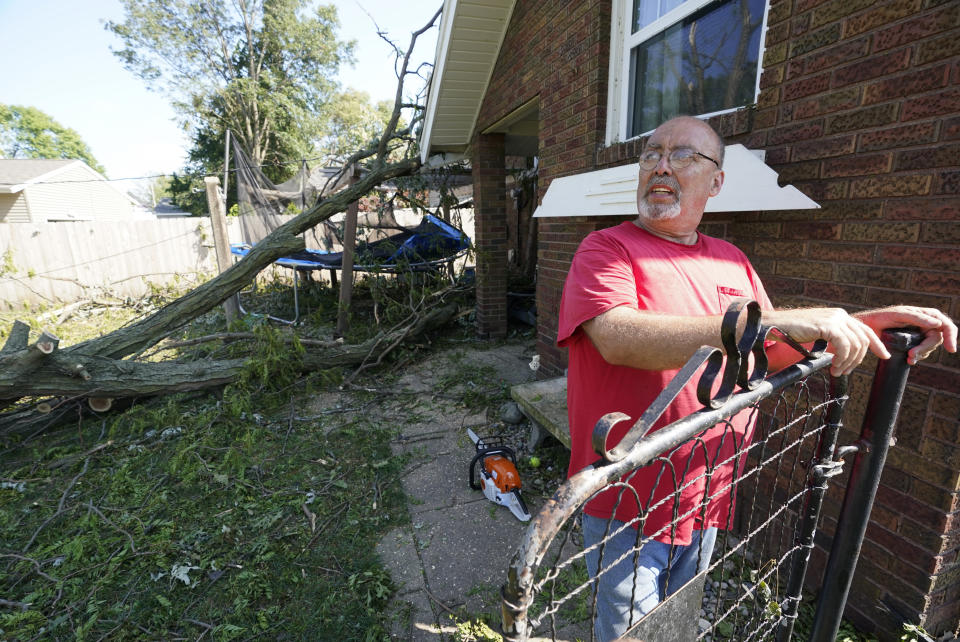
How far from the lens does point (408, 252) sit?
7031 millimetres

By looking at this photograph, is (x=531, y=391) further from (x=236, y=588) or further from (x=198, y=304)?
(x=198, y=304)

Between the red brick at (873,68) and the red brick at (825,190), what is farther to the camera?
the red brick at (825,190)

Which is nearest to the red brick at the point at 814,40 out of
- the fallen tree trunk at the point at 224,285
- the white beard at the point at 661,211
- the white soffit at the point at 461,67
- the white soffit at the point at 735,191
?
the white soffit at the point at 735,191

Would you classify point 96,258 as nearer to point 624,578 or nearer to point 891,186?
point 624,578

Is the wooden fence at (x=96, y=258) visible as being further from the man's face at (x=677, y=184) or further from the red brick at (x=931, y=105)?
the red brick at (x=931, y=105)

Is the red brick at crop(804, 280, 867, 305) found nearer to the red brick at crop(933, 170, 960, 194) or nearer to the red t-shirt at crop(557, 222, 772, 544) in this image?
the red brick at crop(933, 170, 960, 194)

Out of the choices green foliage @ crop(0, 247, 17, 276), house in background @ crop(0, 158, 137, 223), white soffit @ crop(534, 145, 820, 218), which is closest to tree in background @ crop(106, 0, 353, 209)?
house in background @ crop(0, 158, 137, 223)

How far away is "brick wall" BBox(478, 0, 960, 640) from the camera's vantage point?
1429 mm

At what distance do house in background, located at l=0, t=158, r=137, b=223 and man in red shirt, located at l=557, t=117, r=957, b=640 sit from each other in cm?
1777

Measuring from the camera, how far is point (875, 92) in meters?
1.57

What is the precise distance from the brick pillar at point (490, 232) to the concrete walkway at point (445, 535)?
2.02 m

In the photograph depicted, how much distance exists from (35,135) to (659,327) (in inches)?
2559

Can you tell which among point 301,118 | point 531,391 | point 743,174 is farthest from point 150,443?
point 301,118

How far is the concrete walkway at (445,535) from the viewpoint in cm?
209
